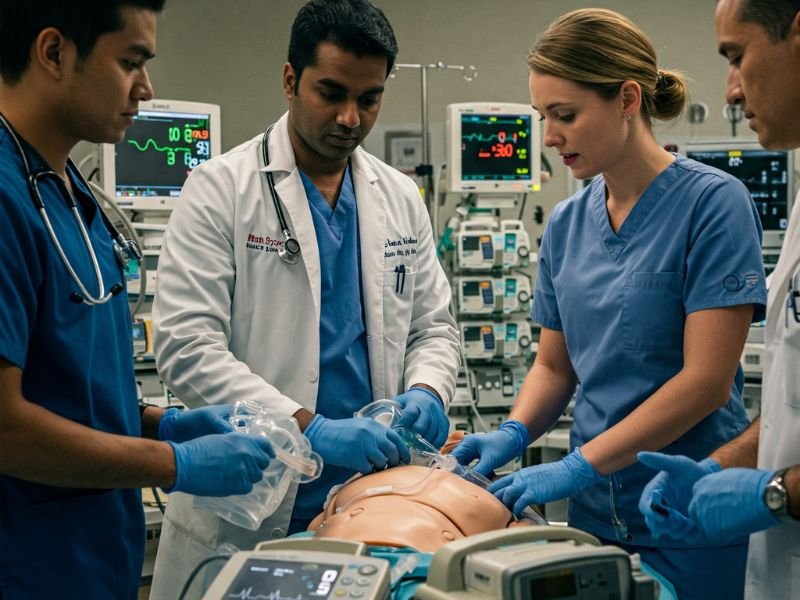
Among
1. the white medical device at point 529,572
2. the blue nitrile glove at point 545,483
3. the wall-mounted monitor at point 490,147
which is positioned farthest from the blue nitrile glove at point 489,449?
the wall-mounted monitor at point 490,147

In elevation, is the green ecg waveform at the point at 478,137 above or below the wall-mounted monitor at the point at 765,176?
above

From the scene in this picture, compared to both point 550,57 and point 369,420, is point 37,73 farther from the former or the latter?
point 550,57

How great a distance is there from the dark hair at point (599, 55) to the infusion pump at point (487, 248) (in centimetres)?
261

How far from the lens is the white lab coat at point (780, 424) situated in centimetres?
156

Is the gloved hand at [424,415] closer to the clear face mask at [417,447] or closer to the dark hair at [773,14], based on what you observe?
the clear face mask at [417,447]

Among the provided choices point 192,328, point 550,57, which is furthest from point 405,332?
point 550,57

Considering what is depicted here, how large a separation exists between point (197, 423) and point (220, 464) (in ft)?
0.86

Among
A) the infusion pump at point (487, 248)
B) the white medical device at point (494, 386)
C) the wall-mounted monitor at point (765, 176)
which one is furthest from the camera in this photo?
the wall-mounted monitor at point (765, 176)

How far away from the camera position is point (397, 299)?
2.21 metres

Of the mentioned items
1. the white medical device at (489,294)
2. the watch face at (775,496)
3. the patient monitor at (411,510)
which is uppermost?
the white medical device at (489,294)

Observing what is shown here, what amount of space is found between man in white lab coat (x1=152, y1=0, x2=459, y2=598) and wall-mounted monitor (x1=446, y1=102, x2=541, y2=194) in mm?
2617

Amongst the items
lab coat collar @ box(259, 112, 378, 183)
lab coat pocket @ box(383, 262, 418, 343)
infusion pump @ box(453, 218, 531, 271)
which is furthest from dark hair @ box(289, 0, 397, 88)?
infusion pump @ box(453, 218, 531, 271)

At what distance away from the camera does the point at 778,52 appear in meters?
1.47

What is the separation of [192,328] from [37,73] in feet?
2.26
